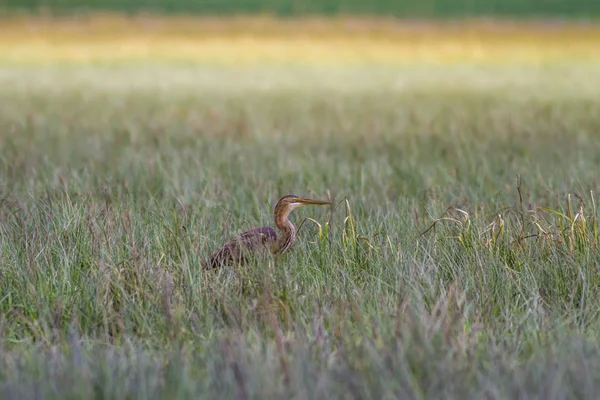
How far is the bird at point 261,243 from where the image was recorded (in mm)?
4039

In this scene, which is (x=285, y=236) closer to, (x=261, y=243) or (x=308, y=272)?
(x=261, y=243)

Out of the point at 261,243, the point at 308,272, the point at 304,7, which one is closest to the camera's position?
the point at 308,272

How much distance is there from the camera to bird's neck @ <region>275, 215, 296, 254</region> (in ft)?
14.2

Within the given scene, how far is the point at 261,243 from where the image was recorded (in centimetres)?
413

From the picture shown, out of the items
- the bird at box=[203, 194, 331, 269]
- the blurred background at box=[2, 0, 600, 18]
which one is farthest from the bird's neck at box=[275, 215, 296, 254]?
the blurred background at box=[2, 0, 600, 18]

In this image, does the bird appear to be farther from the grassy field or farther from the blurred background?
the blurred background

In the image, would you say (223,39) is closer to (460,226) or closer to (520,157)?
(520,157)

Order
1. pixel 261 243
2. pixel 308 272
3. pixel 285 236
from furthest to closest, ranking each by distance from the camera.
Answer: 1. pixel 285 236
2. pixel 261 243
3. pixel 308 272

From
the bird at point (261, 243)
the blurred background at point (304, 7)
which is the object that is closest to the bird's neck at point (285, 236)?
the bird at point (261, 243)

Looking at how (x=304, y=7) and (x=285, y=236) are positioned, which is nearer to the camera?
(x=285, y=236)

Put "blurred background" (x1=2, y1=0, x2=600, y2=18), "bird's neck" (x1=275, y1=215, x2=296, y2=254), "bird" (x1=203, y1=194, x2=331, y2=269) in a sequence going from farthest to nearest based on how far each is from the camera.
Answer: "blurred background" (x1=2, y1=0, x2=600, y2=18)
"bird's neck" (x1=275, y1=215, x2=296, y2=254)
"bird" (x1=203, y1=194, x2=331, y2=269)

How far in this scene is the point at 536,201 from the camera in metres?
5.77

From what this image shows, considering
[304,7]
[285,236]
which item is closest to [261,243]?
[285,236]

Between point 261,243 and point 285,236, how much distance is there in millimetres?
240
